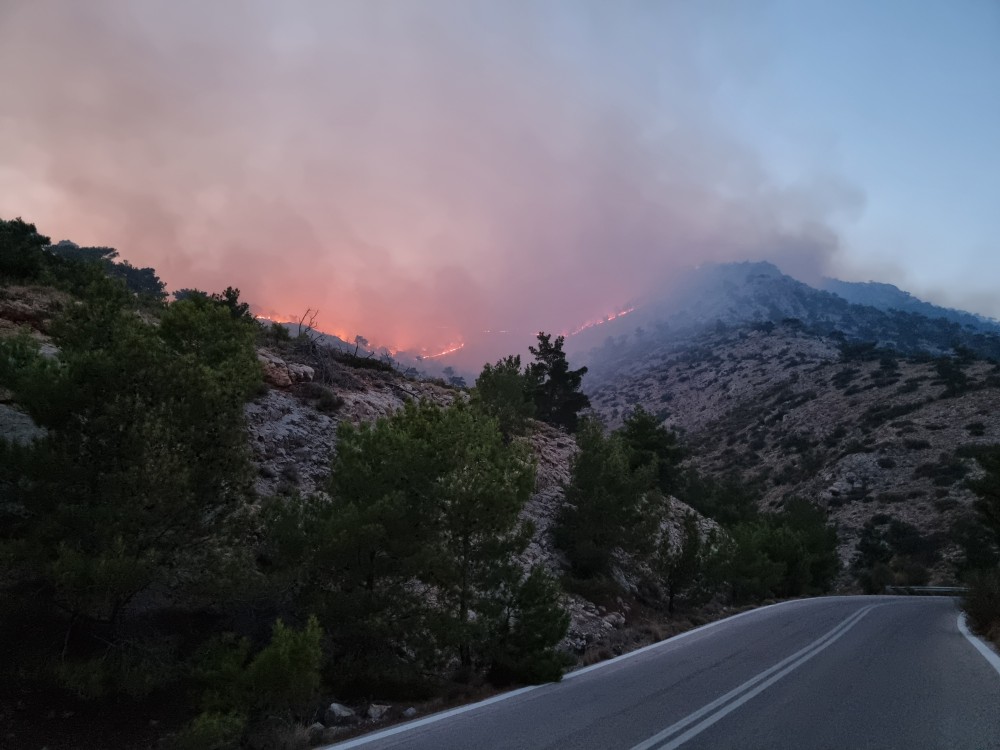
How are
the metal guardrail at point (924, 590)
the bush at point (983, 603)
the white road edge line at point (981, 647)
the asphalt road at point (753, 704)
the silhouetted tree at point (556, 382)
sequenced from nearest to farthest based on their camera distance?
the asphalt road at point (753, 704)
the white road edge line at point (981, 647)
the bush at point (983, 603)
the metal guardrail at point (924, 590)
the silhouetted tree at point (556, 382)

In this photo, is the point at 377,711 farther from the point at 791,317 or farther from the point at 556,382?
the point at 791,317

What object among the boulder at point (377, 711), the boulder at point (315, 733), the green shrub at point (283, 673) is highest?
the green shrub at point (283, 673)

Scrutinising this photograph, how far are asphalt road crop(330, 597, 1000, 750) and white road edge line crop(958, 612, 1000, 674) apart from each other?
12 cm

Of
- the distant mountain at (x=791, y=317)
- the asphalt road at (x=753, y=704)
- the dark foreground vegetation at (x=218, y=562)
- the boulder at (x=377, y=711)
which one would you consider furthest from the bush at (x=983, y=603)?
the distant mountain at (x=791, y=317)

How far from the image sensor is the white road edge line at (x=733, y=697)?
6.64 m

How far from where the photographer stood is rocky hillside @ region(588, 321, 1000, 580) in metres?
48.9

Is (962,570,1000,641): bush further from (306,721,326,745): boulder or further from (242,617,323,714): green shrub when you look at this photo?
(242,617,323,714): green shrub

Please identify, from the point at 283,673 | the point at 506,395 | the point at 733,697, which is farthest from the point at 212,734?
the point at 506,395

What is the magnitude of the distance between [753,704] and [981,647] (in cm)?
814

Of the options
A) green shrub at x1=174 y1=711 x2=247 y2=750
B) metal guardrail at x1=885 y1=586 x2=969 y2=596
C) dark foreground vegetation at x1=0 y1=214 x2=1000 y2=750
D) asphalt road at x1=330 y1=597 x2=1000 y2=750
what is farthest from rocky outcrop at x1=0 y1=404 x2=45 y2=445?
metal guardrail at x1=885 y1=586 x2=969 y2=596

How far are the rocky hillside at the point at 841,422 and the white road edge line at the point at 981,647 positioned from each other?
3136 cm

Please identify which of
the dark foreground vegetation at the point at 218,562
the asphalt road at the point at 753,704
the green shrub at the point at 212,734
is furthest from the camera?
the dark foreground vegetation at the point at 218,562

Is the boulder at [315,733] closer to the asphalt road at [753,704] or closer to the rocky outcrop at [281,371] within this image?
the asphalt road at [753,704]

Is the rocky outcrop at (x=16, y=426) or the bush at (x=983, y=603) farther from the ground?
the rocky outcrop at (x=16, y=426)
